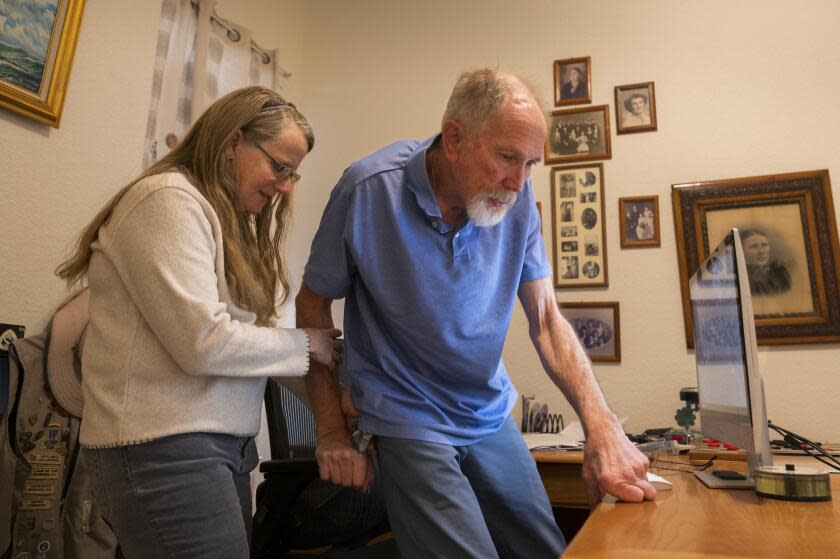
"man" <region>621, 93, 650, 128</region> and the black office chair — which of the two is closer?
the black office chair

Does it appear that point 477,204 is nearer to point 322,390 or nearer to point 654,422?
point 322,390

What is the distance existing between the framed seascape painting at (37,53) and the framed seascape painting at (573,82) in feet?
6.00

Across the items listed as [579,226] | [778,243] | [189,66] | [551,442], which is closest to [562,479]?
[551,442]

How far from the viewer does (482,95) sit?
3.84 ft

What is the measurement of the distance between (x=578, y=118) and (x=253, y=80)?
1.42 meters

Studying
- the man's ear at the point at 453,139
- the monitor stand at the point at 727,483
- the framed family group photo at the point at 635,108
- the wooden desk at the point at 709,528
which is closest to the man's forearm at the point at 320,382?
the man's ear at the point at 453,139

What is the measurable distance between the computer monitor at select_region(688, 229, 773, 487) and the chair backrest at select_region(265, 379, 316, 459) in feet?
3.51

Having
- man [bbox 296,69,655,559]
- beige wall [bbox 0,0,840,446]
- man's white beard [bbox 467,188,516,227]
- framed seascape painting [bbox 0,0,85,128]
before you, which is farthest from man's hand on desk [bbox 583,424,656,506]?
framed seascape painting [bbox 0,0,85,128]

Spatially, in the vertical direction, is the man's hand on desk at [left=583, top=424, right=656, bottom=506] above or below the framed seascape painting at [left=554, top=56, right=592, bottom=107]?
below

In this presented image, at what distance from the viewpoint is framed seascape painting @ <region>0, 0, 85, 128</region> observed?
166 centimetres

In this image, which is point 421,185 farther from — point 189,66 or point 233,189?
point 189,66

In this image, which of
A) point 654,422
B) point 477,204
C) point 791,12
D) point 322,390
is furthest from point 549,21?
point 322,390

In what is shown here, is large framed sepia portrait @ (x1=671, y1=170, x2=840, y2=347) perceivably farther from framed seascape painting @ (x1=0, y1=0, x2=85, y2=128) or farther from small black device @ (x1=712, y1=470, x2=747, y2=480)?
framed seascape painting @ (x1=0, y1=0, x2=85, y2=128)

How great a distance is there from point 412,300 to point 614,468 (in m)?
0.41
